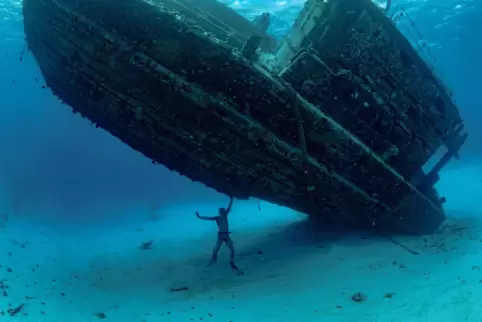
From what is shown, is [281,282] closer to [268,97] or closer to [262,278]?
[262,278]

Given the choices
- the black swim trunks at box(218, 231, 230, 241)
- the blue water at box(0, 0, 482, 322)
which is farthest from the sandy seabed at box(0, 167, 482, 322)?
the black swim trunks at box(218, 231, 230, 241)

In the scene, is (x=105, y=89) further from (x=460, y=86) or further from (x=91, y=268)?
(x=460, y=86)

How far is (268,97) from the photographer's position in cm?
Result: 604

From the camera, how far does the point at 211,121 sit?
20.2ft

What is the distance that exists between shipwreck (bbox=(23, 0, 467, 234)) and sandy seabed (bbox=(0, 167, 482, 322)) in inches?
44.3

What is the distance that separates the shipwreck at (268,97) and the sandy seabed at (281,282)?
1.12 m

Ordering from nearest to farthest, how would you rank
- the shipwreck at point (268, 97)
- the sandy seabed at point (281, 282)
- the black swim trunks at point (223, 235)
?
the sandy seabed at point (281, 282)
the shipwreck at point (268, 97)
the black swim trunks at point (223, 235)

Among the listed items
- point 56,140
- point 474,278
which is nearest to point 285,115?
point 474,278

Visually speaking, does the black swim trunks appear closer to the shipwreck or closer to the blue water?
the blue water

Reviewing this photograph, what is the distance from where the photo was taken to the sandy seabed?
4996 millimetres

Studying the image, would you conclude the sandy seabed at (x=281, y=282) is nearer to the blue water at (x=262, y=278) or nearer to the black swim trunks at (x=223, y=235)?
the blue water at (x=262, y=278)

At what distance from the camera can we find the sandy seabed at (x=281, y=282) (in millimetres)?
4996

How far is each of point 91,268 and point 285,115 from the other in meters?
7.03

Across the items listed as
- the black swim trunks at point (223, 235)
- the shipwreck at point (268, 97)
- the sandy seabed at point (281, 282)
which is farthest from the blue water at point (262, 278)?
the shipwreck at point (268, 97)
